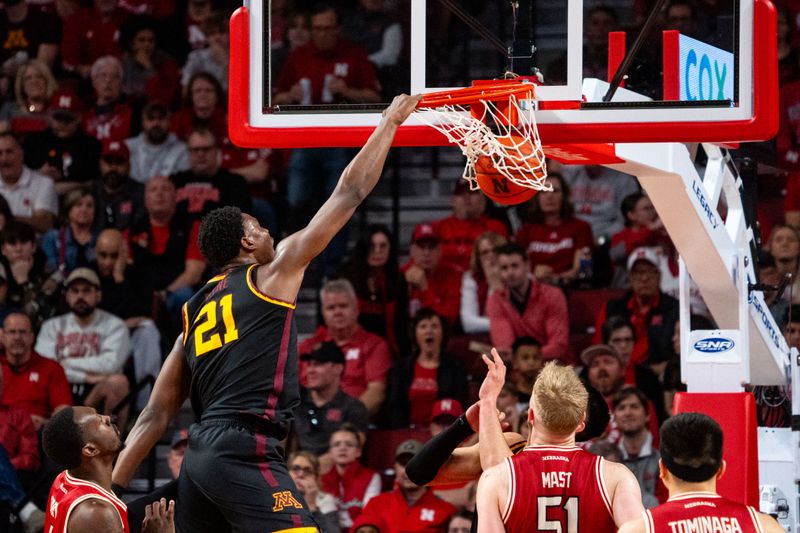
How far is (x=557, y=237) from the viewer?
1141 centimetres

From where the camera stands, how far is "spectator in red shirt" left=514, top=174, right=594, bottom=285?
37.2ft

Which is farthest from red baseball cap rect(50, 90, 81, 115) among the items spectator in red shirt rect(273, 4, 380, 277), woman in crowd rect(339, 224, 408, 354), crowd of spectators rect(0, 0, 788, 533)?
woman in crowd rect(339, 224, 408, 354)

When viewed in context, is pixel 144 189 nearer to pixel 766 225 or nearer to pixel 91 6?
pixel 91 6

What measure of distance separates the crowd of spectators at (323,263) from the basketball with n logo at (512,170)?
321 centimetres

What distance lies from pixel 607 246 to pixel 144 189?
4.18 meters

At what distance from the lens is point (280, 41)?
1350 cm

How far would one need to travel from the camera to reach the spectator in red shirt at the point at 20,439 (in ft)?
34.6

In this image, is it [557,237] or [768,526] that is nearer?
[768,526]

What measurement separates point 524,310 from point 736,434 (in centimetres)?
427

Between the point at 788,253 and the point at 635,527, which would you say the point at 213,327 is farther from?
the point at 788,253

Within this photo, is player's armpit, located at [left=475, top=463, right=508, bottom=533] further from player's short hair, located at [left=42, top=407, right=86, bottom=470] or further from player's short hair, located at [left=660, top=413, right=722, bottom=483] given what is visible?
player's short hair, located at [left=42, top=407, right=86, bottom=470]

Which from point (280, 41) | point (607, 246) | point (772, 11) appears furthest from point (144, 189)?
point (772, 11)

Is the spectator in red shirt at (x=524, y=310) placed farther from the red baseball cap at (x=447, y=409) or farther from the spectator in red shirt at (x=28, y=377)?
the spectator in red shirt at (x=28, y=377)

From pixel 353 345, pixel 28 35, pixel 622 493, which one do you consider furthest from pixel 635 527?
pixel 28 35
